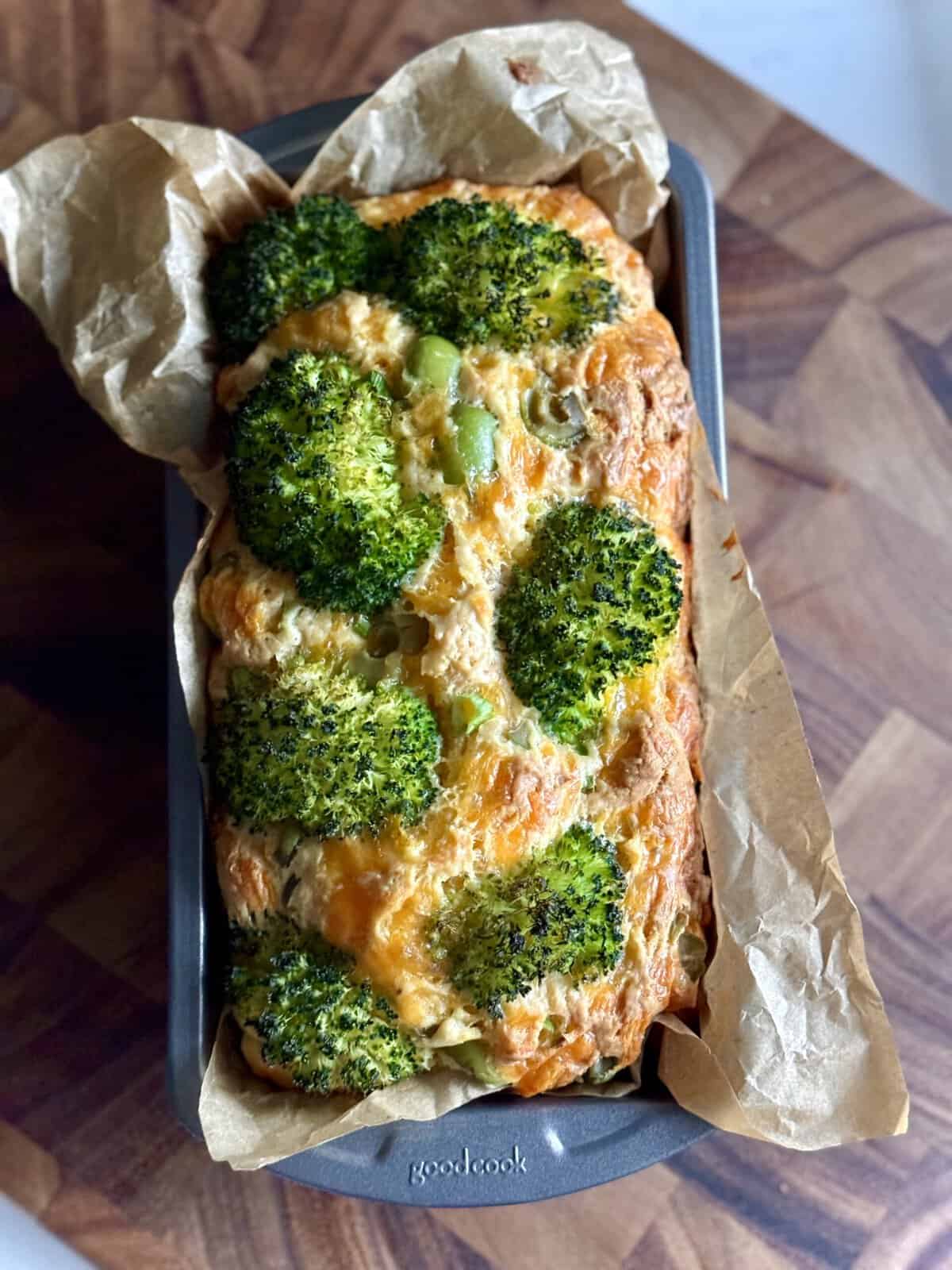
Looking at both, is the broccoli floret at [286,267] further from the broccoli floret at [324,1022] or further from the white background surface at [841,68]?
the white background surface at [841,68]

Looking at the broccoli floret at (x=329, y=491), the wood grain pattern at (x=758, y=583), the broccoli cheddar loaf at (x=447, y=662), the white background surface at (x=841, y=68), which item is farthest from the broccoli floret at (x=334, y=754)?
the white background surface at (x=841, y=68)

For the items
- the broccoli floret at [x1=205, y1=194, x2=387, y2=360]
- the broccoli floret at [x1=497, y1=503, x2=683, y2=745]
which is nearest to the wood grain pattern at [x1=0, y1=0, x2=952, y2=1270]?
the broccoli floret at [x1=205, y1=194, x2=387, y2=360]

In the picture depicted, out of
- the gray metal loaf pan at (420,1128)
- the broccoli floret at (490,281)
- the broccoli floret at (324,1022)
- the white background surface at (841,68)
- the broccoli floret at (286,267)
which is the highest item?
the white background surface at (841,68)

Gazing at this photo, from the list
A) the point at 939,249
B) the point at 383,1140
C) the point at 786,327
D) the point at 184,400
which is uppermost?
the point at 939,249

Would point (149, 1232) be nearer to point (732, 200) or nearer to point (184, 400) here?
point (184, 400)

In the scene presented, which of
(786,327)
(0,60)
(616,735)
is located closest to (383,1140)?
(616,735)

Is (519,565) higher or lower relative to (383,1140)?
higher
